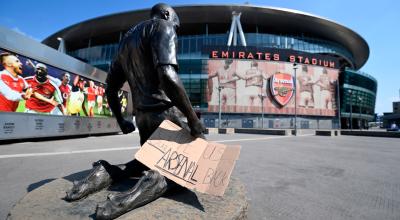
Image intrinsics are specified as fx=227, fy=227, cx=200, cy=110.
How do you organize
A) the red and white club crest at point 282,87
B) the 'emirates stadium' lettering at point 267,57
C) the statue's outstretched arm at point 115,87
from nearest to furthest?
the statue's outstretched arm at point 115,87 < the red and white club crest at point 282,87 < the 'emirates stadium' lettering at point 267,57

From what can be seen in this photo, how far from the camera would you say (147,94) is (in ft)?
7.29

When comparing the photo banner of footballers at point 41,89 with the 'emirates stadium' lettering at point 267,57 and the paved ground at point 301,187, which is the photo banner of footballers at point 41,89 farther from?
the 'emirates stadium' lettering at point 267,57

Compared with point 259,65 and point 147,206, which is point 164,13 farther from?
point 259,65

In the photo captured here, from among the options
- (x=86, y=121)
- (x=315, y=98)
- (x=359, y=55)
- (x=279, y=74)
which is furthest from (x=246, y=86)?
(x=359, y=55)

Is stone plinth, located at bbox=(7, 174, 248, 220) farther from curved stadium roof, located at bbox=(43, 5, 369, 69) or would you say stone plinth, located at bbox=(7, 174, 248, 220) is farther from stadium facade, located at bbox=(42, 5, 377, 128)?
curved stadium roof, located at bbox=(43, 5, 369, 69)

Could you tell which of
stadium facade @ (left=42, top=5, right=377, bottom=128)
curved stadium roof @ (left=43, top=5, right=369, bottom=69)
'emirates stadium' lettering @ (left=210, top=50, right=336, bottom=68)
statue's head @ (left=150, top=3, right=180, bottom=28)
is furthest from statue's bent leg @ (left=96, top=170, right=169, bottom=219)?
curved stadium roof @ (left=43, top=5, right=369, bottom=69)

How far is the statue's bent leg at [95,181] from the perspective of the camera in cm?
186

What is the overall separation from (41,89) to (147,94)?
11.6m

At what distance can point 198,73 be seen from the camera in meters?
41.0

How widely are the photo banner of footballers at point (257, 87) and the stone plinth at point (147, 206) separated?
122 ft

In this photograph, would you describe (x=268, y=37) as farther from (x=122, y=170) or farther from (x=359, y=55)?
(x=122, y=170)

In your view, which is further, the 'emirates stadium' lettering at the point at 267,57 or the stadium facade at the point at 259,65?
the 'emirates stadium' lettering at the point at 267,57

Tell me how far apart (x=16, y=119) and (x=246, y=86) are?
115 ft

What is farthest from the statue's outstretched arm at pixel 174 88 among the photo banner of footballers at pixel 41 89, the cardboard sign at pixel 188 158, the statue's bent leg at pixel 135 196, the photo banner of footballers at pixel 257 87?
the photo banner of footballers at pixel 257 87
